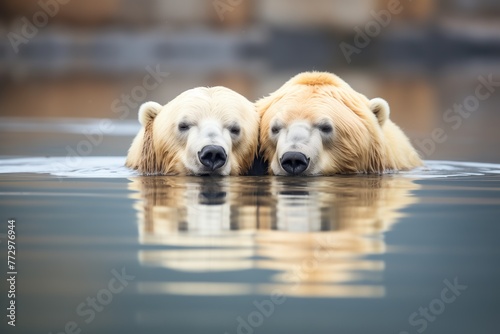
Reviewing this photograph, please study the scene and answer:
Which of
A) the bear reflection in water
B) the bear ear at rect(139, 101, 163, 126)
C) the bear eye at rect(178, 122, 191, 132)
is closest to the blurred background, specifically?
the bear ear at rect(139, 101, 163, 126)

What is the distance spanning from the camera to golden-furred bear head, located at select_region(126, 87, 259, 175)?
380 inches

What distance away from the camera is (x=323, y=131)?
33.2 ft

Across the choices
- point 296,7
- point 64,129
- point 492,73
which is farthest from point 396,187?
point 296,7

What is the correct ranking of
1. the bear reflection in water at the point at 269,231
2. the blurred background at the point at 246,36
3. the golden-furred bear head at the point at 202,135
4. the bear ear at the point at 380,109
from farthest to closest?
the blurred background at the point at 246,36 → the bear ear at the point at 380,109 → the golden-furred bear head at the point at 202,135 → the bear reflection in water at the point at 269,231

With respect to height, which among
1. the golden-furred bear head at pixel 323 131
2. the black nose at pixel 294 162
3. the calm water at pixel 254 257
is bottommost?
the calm water at pixel 254 257

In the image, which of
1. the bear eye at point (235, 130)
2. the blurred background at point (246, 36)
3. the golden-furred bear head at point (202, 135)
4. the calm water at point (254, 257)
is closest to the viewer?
the calm water at point (254, 257)

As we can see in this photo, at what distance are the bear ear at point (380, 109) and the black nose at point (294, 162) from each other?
1.11m

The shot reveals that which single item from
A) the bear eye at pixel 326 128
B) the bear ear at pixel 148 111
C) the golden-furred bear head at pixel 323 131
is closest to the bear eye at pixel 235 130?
the golden-furred bear head at pixel 323 131

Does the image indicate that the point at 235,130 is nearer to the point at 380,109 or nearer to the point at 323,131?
the point at 323,131

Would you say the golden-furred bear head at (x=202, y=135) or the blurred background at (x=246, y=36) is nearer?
the golden-furred bear head at (x=202, y=135)

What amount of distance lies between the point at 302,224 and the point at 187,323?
2257 mm

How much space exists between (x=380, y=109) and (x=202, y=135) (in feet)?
5.78

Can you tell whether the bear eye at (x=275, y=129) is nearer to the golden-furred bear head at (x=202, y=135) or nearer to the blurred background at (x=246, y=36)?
the golden-furred bear head at (x=202, y=135)

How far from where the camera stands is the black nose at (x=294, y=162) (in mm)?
9695
